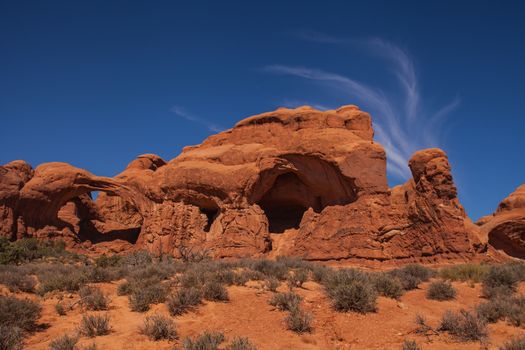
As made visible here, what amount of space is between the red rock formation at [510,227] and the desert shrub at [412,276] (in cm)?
1512

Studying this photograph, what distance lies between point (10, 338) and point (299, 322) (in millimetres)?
4413

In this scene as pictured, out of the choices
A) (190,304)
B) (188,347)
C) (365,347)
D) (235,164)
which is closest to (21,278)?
(190,304)

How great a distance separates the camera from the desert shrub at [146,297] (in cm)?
810

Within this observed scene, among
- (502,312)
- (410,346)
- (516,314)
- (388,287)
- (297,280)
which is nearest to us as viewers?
(410,346)

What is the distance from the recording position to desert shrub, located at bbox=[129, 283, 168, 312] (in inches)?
319

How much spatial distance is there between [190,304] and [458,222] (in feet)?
42.2

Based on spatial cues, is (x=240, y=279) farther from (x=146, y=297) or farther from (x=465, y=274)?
(x=465, y=274)

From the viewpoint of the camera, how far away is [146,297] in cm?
828

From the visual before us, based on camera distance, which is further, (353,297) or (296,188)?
(296,188)

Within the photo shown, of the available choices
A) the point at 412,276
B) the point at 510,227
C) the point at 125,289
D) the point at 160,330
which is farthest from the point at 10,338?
the point at 510,227

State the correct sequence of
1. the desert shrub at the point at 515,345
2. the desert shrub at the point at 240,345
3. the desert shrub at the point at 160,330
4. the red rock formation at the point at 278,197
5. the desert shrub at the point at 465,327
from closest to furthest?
the desert shrub at the point at 515,345 < the desert shrub at the point at 240,345 < the desert shrub at the point at 465,327 < the desert shrub at the point at 160,330 < the red rock formation at the point at 278,197

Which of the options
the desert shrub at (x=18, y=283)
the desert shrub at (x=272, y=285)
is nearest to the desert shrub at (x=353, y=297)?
the desert shrub at (x=272, y=285)

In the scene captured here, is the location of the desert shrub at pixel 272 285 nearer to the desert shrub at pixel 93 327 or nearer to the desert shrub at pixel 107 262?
the desert shrub at pixel 93 327

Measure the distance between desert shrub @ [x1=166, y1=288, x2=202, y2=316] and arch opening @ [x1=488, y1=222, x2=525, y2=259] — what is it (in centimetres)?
2349
